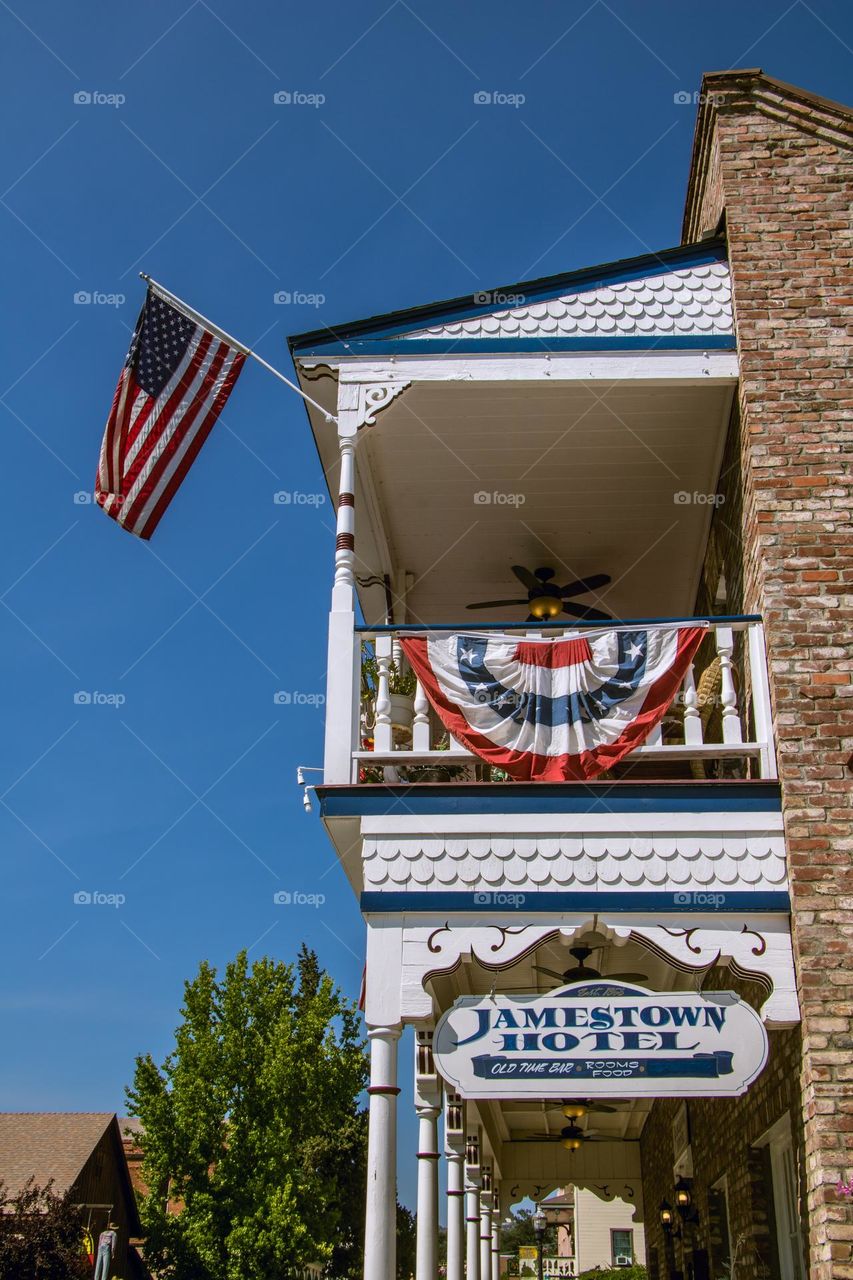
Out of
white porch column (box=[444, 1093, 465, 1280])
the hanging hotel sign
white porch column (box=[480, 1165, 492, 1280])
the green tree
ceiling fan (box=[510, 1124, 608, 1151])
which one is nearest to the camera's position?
the hanging hotel sign

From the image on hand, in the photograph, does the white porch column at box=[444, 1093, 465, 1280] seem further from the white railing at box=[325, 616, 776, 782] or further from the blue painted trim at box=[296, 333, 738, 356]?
the blue painted trim at box=[296, 333, 738, 356]

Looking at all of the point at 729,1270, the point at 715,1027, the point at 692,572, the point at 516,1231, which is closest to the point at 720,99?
the point at 692,572

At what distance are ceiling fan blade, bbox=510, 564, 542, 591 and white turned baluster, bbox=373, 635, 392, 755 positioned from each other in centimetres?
355

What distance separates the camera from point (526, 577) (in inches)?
433

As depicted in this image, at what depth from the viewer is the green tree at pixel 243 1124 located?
32.3 m

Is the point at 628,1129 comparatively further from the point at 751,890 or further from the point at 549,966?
the point at 751,890

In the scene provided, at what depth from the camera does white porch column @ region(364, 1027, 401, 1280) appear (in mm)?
6094

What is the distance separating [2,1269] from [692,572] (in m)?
24.0

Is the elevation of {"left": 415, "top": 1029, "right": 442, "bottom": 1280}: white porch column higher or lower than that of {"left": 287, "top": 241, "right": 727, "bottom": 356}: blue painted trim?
lower

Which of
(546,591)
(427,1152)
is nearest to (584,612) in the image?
(546,591)

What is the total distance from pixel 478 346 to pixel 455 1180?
7716 mm

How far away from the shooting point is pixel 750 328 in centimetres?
807

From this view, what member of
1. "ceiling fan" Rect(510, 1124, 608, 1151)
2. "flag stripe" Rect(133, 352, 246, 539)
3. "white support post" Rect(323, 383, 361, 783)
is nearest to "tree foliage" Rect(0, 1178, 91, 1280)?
"ceiling fan" Rect(510, 1124, 608, 1151)

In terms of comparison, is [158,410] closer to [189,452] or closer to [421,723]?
[189,452]
